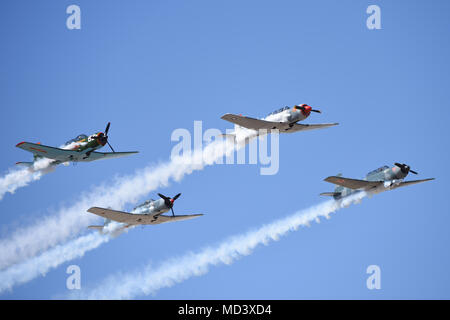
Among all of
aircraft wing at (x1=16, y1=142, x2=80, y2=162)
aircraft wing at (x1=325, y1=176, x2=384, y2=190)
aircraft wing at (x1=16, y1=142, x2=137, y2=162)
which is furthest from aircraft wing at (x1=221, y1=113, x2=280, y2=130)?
aircraft wing at (x1=16, y1=142, x2=80, y2=162)

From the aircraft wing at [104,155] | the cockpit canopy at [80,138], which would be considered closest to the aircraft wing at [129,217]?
the aircraft wing at [104,155]

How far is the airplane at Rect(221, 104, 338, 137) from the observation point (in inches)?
3063

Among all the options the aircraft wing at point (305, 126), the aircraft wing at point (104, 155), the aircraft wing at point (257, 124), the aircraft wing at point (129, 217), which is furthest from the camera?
the aircraft wing at point (305, 126)

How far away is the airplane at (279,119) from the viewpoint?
255 ft

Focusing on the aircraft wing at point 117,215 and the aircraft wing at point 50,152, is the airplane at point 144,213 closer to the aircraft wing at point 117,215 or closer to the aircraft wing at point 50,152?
the aircraft wing at point 117,215

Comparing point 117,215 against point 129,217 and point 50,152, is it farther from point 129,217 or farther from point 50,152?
point 50,152

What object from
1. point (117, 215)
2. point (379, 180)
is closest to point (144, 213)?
point (117, 215)

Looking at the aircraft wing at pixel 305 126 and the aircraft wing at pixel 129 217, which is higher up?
the aircraft wing at pixel 305 126

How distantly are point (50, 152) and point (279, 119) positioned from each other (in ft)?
72.6

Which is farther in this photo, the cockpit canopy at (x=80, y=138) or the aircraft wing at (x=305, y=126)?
the aircraft wing at (x=305, y=126)

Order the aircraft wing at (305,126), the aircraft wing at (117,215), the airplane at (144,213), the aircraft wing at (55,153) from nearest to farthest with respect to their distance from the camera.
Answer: the aircraft wing at (117,215) < the airplane at (144,213) < the aircraft wing at (55,153) < the aircraft wing at (305,126)

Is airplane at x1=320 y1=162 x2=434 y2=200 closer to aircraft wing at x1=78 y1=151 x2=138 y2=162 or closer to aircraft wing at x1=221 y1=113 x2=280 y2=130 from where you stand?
aircraft wing at x1=221 y1=113 x2=280 y2=130
